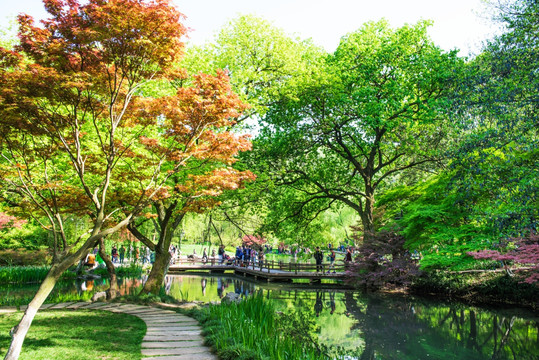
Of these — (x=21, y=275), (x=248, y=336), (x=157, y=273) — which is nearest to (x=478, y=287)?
(x=157, y=273)

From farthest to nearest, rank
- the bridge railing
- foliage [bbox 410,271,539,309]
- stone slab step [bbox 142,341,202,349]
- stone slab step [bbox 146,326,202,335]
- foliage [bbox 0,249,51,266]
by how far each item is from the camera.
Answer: the bridge railing, foliage [bbox 0,249,51,266], foliage [bbox 410,271,539,309], stone slab step [bbox 146,326,202,335], stone slab step [bbox 142,341,202,349]

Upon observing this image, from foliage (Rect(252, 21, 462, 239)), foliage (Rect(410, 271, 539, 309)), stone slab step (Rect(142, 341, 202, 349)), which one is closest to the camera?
stone slab step (Rect(142, 341, 202, 349))

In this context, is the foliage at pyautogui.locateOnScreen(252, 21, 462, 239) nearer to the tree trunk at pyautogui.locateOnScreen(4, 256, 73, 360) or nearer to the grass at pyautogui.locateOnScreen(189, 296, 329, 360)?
the grass at pyautogui.locateOnScreen(189, 296, 329, 360)

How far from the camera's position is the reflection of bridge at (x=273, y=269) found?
2241cm

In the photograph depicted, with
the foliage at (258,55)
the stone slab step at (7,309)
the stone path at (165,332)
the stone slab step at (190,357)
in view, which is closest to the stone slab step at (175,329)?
the stone path at (165,332)

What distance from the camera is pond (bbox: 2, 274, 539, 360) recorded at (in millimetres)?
8359

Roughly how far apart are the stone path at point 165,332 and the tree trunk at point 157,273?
1465mm

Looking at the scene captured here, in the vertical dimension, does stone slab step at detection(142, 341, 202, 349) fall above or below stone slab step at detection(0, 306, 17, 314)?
above

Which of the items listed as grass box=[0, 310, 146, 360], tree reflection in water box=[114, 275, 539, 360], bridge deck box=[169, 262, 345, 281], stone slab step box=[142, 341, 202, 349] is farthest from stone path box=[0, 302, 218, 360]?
bridge deck box=[169, 262, 345, 281]

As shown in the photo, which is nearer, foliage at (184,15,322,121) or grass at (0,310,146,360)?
grass at (0,310,146,360)

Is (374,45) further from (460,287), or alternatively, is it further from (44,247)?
(44,247)

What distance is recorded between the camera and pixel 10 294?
1366cm

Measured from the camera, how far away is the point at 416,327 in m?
10.6

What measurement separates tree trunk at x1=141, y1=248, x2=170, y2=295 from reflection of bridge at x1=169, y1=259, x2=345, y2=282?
12.1m
